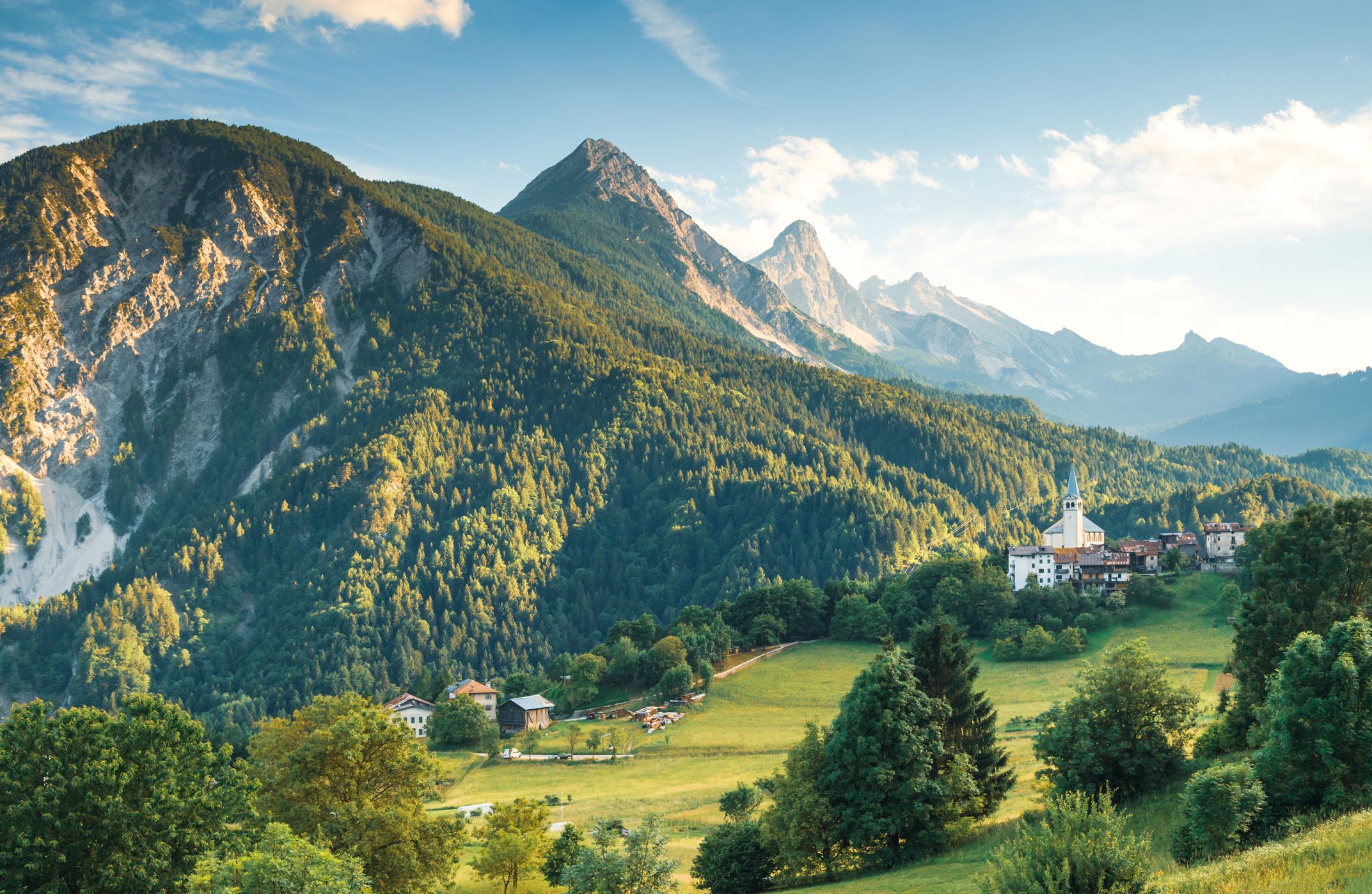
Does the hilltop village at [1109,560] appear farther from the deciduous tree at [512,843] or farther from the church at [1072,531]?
the deciduous tree at [512,843]

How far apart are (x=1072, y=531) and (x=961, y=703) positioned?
368ft

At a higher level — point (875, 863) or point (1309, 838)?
point (1309, 838)

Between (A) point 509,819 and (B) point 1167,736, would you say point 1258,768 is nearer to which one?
(B) point 1167,736

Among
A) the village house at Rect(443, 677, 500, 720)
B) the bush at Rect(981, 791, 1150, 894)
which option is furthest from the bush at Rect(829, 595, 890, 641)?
the bush at Rect(981, 791, 1150, 894)

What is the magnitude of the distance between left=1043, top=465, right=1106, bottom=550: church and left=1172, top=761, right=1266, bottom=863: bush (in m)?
123

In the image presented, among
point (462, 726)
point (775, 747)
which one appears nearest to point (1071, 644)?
point (775, 747)

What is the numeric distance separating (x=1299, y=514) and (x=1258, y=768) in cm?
2106

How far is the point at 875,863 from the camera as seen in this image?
4656 cm

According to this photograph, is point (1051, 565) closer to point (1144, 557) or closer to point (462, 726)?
point (1144, 557)

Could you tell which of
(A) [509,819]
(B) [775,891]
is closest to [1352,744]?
(B) [775,891]

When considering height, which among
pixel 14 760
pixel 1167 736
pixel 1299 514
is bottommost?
pixel 1167 736

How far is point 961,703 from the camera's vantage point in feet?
172

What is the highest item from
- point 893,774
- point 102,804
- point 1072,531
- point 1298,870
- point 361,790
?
point 1072,531

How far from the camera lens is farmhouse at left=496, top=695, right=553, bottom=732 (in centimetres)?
10450
